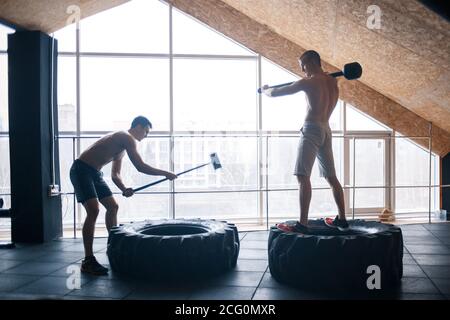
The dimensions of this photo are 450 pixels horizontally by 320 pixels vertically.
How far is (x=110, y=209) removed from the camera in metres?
3.47

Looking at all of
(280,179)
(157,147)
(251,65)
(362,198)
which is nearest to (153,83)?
(157,147)

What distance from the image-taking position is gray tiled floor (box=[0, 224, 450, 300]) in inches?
103

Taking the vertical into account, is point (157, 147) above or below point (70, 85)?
below

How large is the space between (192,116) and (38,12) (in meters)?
2.60

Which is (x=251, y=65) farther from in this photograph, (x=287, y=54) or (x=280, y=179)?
(x=280, y=179)

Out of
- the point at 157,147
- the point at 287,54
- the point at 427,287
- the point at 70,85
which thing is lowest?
the point at 427,287

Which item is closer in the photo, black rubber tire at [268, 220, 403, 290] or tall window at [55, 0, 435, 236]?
black rubber tire at [268, 220, 403, 290]

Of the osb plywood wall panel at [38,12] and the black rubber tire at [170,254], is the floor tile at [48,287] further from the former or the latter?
the osb plywood wall panel at [38,12]

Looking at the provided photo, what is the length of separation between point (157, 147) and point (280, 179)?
1.84 meters

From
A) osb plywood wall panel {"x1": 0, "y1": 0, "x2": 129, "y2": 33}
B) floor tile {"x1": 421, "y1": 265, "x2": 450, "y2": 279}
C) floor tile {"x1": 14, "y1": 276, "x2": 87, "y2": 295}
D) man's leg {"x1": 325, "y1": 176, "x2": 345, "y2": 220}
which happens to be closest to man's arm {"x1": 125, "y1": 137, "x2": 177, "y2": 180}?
floor tile {"x1": 14, "y1": 276, "x2": 87, "y2": 295}

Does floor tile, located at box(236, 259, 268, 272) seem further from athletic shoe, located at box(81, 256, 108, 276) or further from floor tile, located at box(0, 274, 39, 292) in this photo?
floor tile, located at box(0, 274, 39, 292)

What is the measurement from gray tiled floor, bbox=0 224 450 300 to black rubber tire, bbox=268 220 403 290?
0.37 feet

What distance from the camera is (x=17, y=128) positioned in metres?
4.40

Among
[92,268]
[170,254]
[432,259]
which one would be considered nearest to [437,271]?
[432,259]
